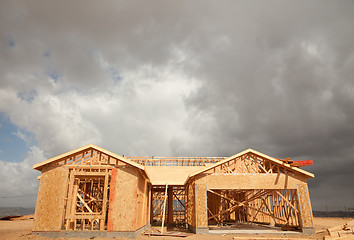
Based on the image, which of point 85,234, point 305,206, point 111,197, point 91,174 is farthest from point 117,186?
point 305,206

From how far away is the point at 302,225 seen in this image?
1755 centimetres

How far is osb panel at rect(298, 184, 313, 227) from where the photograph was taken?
57.8 ft

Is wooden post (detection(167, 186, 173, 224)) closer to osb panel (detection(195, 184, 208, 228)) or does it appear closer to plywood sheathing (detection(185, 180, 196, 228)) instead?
plywood sheathing (detection(185, 180, 196, 228))

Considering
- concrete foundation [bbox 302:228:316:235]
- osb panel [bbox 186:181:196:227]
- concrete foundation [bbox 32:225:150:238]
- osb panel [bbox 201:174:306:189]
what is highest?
osb panel [bbox 201:174:306:189]

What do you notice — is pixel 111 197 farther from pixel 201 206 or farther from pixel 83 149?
pixel 201 206

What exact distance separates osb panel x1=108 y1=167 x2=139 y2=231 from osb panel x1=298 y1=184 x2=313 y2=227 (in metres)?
13.0

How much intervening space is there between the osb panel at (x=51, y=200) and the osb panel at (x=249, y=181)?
985 centimetres

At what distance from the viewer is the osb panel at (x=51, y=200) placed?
14555mm

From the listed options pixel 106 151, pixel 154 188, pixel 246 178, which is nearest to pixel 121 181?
pixel 106 151

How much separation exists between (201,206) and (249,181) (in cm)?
436

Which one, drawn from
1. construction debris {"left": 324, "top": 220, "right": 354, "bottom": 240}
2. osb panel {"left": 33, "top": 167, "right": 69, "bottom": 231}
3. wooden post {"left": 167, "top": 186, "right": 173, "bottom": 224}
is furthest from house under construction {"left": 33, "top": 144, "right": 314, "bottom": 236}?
wooden post {"left": 167, "top": 186, "right": 173, "bottom": 224}

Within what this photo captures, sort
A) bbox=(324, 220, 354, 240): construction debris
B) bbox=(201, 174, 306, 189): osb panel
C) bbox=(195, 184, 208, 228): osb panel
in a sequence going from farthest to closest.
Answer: bbox=(201, 174, 306, 189): osb panel, bbox=(195, 184, 208, 228): osb panel, bbox=(324, 220, 354, 240): construction debris

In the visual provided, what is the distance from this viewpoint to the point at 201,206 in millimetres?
17562

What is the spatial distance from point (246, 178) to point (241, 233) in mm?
4118
